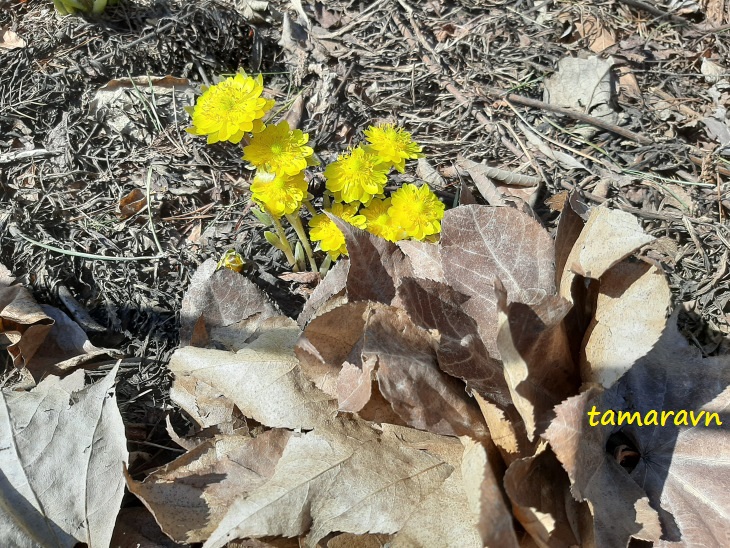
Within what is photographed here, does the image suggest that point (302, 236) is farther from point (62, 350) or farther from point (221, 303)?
point (62, 350)

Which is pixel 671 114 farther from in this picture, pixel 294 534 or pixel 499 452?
pixel 294 534

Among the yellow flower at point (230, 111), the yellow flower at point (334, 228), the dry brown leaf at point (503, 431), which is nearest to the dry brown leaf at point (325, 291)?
the yellow flower at point (334, 228)

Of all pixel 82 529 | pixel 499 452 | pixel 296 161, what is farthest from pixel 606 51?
pixel 82 529

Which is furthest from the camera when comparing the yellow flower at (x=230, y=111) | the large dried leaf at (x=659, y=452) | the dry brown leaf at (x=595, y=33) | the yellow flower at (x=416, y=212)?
the dry brown leaf at (x=595, y=33)

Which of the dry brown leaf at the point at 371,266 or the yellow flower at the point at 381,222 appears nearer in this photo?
the dry brown leaf at the point at 371,266

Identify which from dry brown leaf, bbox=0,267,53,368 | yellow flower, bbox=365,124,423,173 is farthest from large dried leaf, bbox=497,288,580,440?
dry brown leaf, bbox=0,267,53,368

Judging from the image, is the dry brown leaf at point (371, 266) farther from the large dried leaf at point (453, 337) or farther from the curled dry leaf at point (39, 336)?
the curled dry leaf at point (39, 336)

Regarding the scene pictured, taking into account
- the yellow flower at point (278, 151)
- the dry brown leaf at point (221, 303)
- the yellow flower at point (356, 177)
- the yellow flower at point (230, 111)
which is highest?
the yellow flower at point (230, 111)
